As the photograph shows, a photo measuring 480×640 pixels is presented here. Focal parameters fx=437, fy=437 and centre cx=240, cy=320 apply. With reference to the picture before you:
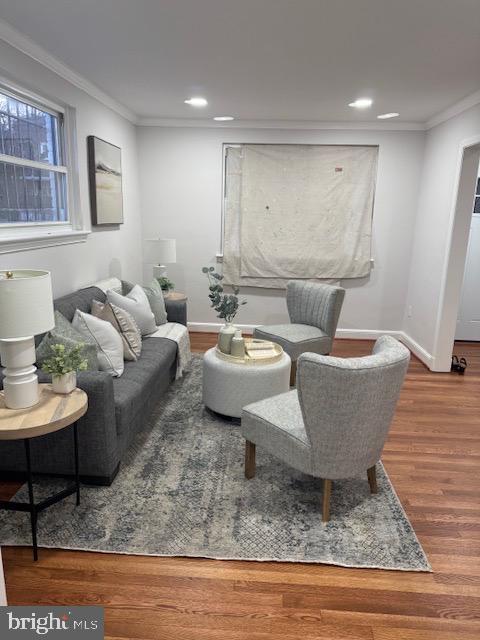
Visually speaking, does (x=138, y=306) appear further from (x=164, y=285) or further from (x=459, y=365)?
(x=459, y=365)

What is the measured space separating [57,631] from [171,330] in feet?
8.41

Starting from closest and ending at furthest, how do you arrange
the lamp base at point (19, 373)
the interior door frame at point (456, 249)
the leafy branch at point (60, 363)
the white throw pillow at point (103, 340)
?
the lamp base at point (19, 373), the leafy branch at point (60, 363), the white throw pillow at point (103, 340), the interior door frame at point (456, 249)

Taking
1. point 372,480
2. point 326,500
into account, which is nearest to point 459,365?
point 372,480

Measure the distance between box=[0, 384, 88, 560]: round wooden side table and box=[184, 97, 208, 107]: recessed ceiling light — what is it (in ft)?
9.50

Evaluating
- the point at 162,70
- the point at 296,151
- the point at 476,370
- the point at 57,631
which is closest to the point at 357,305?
the point at 476,370

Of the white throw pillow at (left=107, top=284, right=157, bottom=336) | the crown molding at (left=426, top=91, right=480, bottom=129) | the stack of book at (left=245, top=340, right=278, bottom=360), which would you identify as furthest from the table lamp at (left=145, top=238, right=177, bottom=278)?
the crown molding at (left=426, top=91, right=480, bottom=129)

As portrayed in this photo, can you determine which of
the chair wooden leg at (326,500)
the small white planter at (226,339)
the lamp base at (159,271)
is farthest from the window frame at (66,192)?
the chair wooden leg at (326,500)

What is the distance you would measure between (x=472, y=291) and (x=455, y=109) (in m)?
2.24

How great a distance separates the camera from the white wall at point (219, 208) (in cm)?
484

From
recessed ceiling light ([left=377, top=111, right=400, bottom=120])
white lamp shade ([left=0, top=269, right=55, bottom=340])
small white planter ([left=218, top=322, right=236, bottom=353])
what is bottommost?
small white planter ([left=218, top=322, right=236, bottom=353])

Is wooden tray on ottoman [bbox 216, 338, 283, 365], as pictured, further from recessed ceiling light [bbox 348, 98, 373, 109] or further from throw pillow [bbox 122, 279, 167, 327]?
recessed ceiling light [bbox 348, 98, 373, 109]

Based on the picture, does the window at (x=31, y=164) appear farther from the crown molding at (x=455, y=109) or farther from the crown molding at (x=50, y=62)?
the crown molding at (x=455, y=109)

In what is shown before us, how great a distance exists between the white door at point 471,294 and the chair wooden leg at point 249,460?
398 centimetres

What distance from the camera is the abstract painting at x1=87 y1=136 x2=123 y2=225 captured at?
3.69 metres
